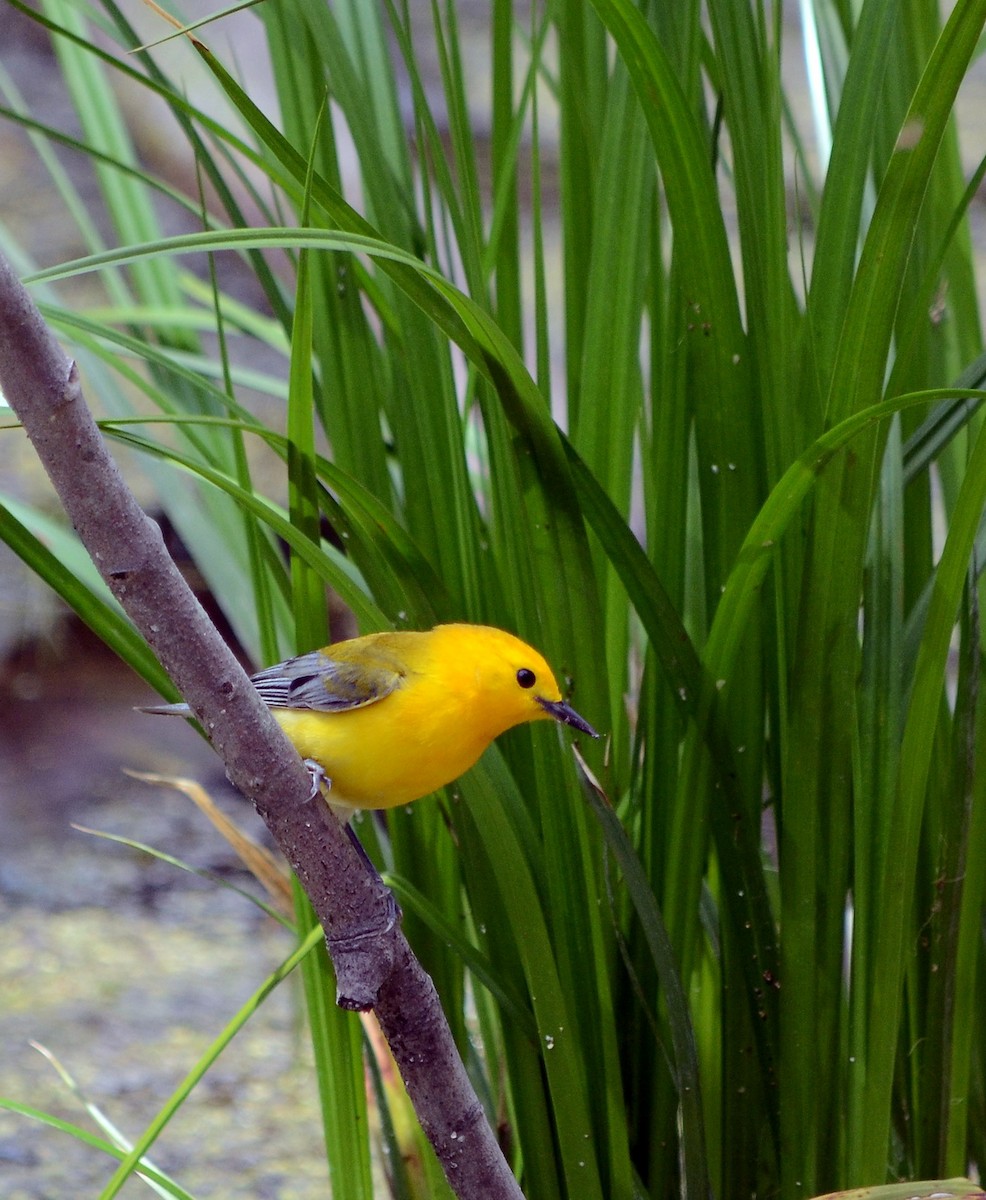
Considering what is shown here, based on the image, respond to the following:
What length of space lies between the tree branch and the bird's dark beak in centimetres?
10

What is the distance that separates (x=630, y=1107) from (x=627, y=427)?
33 centimetres

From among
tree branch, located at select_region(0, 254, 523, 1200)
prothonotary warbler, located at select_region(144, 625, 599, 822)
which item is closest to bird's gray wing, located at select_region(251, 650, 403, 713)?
prothonotary warbler, located at select_region(144, 625, 599, 822)

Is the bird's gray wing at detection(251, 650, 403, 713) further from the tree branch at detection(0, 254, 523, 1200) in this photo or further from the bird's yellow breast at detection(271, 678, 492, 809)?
the tree branch at detection(0, 254, 523, 1200)

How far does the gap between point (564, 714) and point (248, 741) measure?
142mm

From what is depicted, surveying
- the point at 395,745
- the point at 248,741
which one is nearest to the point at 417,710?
the point at 395,745

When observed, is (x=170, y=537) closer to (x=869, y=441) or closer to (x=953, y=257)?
(x=953, y=257)

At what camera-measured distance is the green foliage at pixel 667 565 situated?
0.47 metres

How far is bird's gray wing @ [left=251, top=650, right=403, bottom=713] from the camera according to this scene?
0.55 m

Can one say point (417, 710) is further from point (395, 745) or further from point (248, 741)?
point (248, 741)

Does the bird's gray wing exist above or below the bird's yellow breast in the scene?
above

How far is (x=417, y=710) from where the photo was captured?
515 millimetres

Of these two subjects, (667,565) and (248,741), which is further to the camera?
(667,565)

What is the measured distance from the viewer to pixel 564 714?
19.2 inches

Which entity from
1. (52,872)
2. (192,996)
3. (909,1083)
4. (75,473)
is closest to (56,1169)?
(192,996)
